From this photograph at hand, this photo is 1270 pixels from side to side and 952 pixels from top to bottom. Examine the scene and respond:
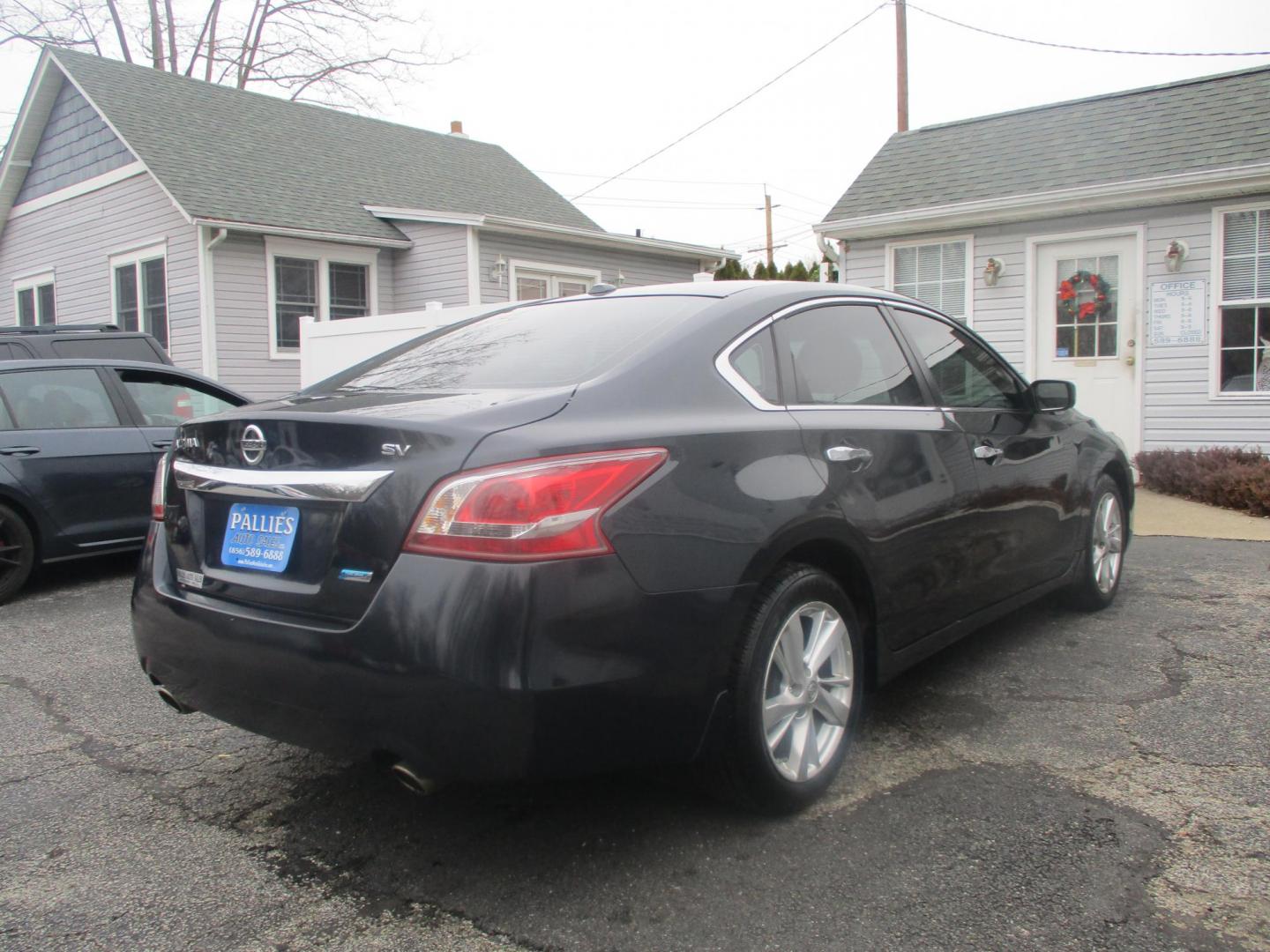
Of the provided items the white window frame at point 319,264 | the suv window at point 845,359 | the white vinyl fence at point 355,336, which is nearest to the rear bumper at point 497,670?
the suv window at point 845,359

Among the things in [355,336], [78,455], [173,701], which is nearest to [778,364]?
[173,701]

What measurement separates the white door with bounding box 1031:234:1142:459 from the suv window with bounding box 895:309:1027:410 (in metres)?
6.57

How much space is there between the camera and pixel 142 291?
49.5 ft

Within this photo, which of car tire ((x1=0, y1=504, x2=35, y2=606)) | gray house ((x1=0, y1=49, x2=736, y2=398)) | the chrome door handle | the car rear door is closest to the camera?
the chrome door handle

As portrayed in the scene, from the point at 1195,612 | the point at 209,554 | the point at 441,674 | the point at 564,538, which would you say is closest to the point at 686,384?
the point at 564,538

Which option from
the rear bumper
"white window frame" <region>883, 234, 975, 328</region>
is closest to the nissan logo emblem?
the rear bumper

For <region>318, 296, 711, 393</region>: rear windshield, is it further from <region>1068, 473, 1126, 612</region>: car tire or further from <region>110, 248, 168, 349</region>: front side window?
<region>110, 248, 168, 349</region>: front side window

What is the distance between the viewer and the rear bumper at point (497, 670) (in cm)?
229

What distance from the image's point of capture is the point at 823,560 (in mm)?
3100

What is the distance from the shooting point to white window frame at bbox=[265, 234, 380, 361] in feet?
47.1

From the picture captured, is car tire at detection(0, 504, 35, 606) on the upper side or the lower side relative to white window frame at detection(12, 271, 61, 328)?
lower

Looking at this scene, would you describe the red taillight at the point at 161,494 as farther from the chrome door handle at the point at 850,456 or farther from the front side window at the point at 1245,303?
the front side window at the point at 1245,303

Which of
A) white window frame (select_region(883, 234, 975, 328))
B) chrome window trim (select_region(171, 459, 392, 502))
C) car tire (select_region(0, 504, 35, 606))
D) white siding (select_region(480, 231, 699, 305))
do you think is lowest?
car tire (select_region(0, 504, 35, 606))

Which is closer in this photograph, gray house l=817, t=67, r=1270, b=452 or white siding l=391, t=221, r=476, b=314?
gray house l=817, t=67, r=1270, b=452
